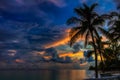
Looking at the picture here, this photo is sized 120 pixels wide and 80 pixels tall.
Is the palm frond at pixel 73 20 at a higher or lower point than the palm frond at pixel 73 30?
higher

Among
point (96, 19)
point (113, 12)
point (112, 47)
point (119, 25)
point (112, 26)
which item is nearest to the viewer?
point (96, 19)

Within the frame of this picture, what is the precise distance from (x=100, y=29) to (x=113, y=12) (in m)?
5.16

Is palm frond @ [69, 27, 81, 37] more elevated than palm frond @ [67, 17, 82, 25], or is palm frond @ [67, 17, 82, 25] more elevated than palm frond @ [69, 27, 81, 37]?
palm frond @ [67, 17, 82, 25]

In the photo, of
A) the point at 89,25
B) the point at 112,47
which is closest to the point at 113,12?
the point at 89,25

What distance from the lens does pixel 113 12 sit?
3300 cm

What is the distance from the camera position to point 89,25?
28953 millimetres

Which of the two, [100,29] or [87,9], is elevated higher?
[87,9]

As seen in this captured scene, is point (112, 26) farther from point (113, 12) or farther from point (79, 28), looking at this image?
point (79, 28)

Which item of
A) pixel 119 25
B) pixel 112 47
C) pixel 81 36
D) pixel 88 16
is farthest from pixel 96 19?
pixel 112 47

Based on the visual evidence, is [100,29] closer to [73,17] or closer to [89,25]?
[89,25]

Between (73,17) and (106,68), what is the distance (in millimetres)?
50927

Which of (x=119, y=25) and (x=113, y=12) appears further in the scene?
(x=119, y=25)

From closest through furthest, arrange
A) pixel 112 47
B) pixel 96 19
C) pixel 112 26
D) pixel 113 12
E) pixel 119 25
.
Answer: pixel 96 19 → pixel 113 12 → pixel 119 25 → pixel 112 26 → pixel 112 47

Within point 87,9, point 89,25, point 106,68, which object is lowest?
point 106,68
